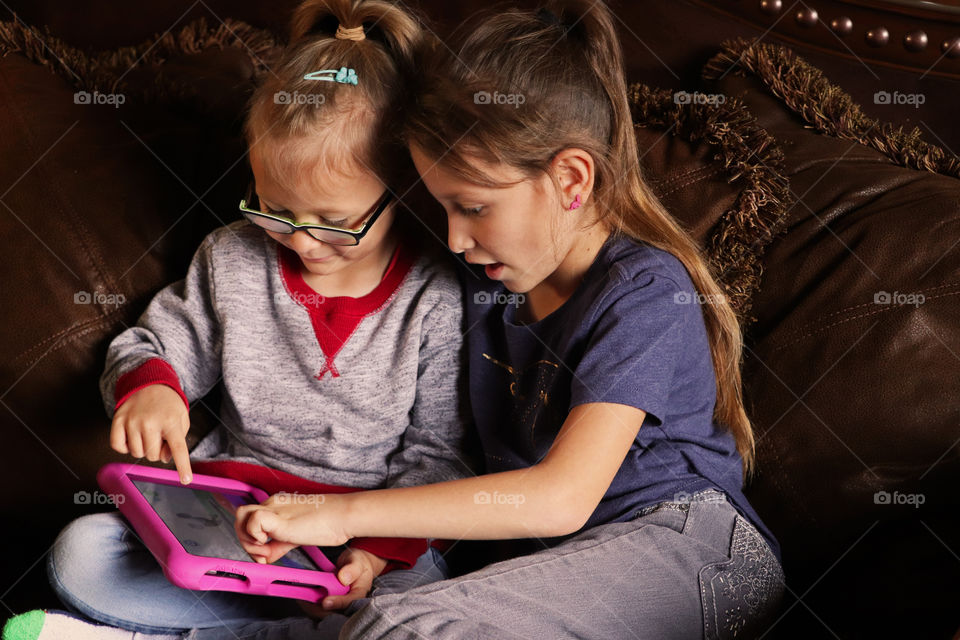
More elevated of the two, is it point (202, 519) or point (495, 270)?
point (495, 270)

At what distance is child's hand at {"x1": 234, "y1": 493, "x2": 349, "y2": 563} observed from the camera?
908 mm

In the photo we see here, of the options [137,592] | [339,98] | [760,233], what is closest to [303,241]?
[339,98]

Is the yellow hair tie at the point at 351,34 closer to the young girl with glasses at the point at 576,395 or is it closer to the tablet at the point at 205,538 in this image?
the young girl with glasses at the point at 576,395

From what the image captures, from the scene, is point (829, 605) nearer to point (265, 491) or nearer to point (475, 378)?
point (475, 378)

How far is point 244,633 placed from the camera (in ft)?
3.57

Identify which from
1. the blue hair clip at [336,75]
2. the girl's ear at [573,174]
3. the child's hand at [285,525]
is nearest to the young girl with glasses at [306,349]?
the blue hair clip at [336,75]

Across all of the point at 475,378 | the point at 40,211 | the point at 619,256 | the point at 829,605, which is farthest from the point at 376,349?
the point at 829,605

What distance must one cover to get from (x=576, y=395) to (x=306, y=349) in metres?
0.43

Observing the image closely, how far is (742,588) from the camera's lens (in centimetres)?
99

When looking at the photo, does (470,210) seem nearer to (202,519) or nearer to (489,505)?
(489,505)

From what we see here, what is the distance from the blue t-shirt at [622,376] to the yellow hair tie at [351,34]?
372 mm

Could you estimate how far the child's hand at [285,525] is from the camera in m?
0.91

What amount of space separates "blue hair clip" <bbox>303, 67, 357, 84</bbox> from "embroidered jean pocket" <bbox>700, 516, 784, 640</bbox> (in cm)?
72

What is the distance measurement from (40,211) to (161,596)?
0.58 meters
